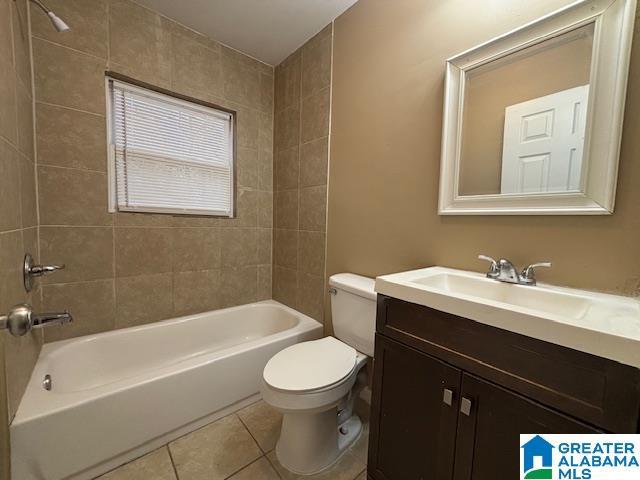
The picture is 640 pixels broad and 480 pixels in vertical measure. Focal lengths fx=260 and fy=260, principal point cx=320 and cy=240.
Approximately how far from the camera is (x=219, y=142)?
1966 mm

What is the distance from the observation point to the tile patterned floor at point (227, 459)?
1.13 metres

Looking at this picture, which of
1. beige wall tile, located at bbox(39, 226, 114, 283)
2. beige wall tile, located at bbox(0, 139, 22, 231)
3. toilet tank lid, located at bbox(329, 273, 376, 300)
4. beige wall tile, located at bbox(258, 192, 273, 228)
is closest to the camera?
beige wall tile, located at bbox(0, 139, 22, 231)

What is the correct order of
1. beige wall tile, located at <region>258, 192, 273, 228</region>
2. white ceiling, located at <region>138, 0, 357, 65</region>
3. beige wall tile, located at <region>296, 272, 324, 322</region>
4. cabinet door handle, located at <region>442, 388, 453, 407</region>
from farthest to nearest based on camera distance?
1. beige wall tile, located at <region>258, 192, 273, 228</region>
2. beige wall tile, located at <region>296, 272, 324, 322</region>
3. white ceiling, located at <region>138, 0, 357, 65</region>
4. cabinet door handle, located at <region>442, 388, 453, 407</region>

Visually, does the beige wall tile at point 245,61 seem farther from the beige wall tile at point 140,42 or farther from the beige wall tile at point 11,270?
the beige wall tile at point 11,270

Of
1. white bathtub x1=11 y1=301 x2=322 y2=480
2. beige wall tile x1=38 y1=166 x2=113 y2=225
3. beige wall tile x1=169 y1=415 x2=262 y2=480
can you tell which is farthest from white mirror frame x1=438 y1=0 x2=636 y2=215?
beige wall tile x1=38 y1=166 x2=113 y2=225

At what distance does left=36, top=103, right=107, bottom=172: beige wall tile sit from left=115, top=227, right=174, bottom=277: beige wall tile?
0.41 metres

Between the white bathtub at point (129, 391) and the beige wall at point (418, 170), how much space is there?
87 cm

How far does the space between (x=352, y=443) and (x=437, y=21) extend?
205cm

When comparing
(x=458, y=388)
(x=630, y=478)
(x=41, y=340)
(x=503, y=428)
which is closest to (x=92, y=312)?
(x=41, y=340)

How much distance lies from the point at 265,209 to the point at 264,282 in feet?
2.08

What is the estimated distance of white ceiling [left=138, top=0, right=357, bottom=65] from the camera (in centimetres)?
152

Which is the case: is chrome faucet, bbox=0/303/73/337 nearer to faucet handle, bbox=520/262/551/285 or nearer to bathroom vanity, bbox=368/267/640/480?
bathroom vanity, bbox=368/267/640/480

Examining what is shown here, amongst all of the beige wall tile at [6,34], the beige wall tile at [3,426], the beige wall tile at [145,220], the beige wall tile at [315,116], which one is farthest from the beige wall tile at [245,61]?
the beige wall tile at [3,426]

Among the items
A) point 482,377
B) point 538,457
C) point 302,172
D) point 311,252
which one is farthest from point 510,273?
point 302,172
